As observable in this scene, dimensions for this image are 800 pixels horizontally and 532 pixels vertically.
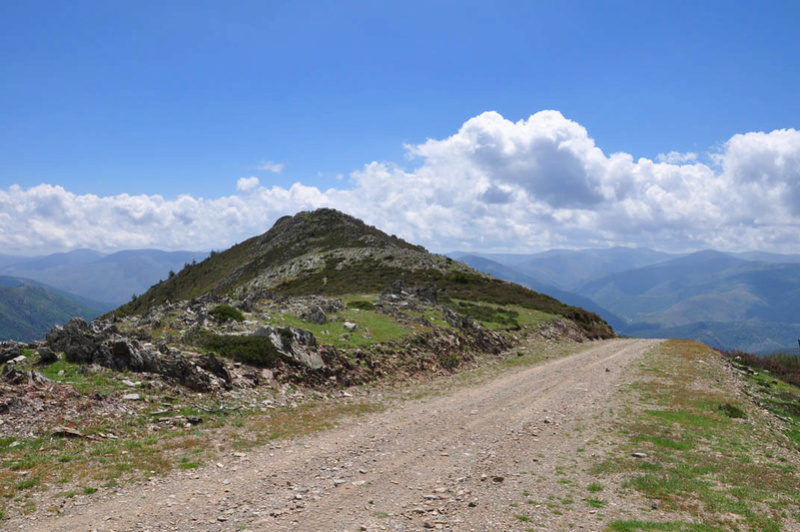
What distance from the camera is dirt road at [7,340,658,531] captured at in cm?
889

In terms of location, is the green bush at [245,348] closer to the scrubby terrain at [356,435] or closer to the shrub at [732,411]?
the scrubby terrain at [356,435]

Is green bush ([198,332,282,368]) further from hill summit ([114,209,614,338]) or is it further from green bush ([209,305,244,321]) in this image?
hill summit ([114,209,614,338])

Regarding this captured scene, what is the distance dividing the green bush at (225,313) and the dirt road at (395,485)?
1243 centimetres

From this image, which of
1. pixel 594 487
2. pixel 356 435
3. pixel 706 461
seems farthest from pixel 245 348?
pixel 706 461

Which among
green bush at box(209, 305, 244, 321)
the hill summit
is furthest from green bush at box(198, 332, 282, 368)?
the hill summit

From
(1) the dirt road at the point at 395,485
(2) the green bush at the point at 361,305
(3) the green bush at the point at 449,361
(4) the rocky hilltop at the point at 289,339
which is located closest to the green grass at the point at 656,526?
(1) the dirt road at the point at 395,485

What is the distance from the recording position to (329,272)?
72.1 m

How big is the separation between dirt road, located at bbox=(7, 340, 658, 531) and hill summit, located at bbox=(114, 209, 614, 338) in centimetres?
2699

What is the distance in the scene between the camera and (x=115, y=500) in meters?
9.50

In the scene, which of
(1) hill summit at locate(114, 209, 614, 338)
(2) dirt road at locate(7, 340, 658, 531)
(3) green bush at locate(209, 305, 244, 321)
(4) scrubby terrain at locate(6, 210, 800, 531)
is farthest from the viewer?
(1) hill summit at locate(114, 209, 614, 338)

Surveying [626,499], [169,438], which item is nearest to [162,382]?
[169,438]

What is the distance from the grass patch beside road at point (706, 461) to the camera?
9.75m

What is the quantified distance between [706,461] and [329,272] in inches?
2478

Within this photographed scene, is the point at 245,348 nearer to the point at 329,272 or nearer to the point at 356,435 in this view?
the point at 356,435
